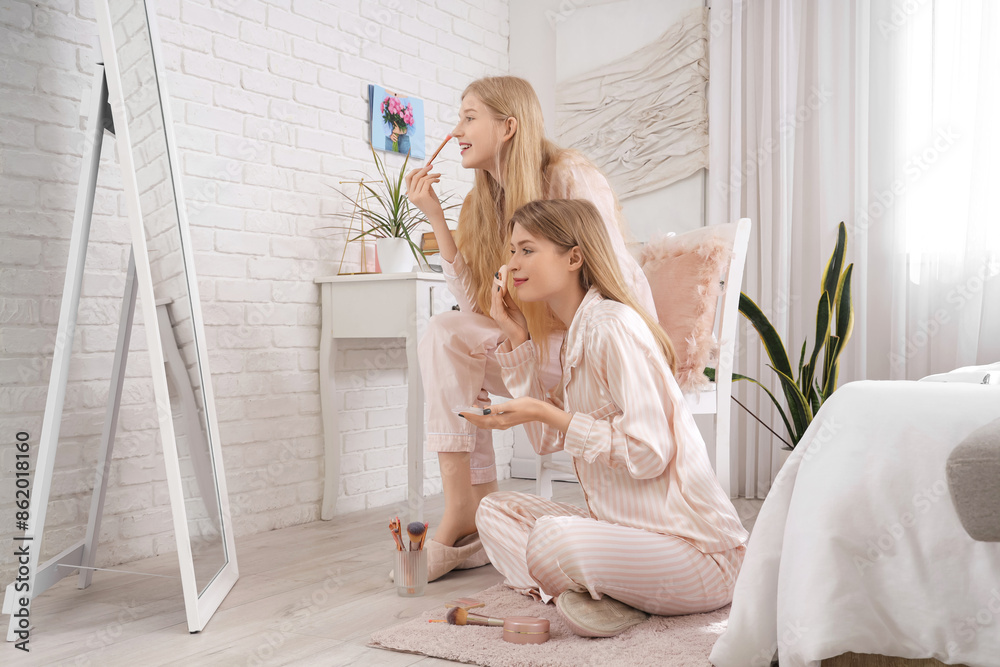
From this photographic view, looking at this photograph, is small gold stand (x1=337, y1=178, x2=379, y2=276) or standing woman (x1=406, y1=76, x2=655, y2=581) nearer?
standing woman (x1=406, y1=76, x2=655, y2=581)

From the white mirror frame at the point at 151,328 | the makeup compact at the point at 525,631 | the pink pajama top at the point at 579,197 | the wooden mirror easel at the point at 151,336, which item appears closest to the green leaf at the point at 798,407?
the pink pajama top at the point at 579,197

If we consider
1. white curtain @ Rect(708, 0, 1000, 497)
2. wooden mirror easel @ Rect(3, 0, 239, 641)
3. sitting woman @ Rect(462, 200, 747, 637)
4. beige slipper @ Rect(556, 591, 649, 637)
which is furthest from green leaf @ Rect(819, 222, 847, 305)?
wooden mirror easel @ Rect(3, 0, 239, 641)

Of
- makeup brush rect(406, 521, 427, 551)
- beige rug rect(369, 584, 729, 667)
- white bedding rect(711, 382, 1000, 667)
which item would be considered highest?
white bedding rect(711, 382, 1000, 667)

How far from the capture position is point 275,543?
2.39m

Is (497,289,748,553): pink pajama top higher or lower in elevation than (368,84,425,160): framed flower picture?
lower

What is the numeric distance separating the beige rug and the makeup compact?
1 centimetres

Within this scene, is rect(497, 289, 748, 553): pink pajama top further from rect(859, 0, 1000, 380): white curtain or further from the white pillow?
rect(859, 0, 1000, 380): white curtain

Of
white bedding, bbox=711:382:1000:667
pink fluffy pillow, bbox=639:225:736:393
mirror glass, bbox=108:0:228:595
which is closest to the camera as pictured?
white bedding, bbox=711:382:1000:667

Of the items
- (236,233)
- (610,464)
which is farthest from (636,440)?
(236,233)

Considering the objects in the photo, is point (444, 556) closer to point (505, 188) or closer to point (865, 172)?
point (505, 188)

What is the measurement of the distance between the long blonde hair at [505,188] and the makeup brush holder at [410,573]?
1.86 ft

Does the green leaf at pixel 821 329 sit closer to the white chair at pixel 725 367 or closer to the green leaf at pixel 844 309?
the green leaf at pixel 844 309

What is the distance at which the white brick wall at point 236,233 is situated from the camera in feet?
6.51

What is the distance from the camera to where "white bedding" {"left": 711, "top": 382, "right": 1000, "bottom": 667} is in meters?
1.07
